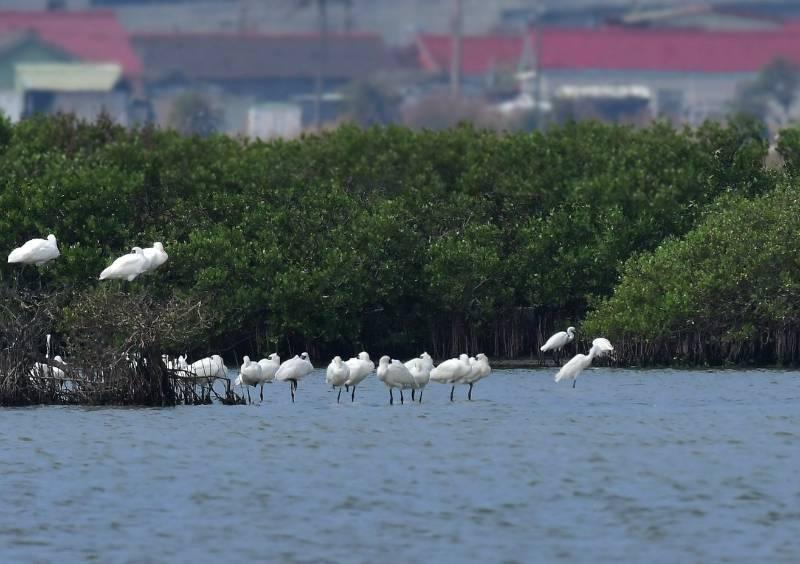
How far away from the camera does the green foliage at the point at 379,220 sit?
5978 centimetres

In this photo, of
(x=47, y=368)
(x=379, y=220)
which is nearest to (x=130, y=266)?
(x=47, y=368)

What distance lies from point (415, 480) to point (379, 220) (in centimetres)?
2801

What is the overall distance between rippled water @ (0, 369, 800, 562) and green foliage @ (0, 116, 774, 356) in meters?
11.4

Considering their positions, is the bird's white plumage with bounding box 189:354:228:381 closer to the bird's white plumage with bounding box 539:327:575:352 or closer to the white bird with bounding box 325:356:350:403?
the white bird with bounding box 325:356:350:403

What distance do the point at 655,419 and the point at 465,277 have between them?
58.7 ft

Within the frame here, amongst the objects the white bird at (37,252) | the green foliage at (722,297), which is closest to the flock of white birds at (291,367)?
the white bird at (37,252)

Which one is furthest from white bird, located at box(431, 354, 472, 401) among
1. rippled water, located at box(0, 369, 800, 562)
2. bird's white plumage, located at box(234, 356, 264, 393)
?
bird's white plumage, located at box(234, 356, 264, 393)

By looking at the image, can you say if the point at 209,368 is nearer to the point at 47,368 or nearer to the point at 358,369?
the point at 358,369

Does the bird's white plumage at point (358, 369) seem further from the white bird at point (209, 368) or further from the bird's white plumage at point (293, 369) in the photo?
the white bird at point (209, 368)

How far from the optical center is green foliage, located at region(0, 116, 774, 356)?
196 ft

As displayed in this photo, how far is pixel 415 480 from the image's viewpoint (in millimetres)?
34656

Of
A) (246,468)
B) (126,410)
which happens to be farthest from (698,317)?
(246,468)

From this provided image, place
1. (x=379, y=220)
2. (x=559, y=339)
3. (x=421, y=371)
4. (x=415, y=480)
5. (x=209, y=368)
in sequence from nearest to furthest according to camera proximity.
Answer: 1. (x=415, y=480)
2. (x=421, y=371)
3. (x=209, y=368)
4. (x=559, y=339)
5. (x=379, y=220)

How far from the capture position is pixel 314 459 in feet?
122
